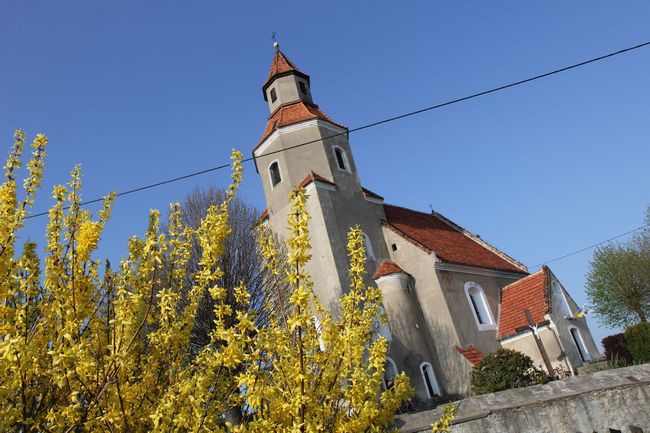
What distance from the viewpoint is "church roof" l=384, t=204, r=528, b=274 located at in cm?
2102

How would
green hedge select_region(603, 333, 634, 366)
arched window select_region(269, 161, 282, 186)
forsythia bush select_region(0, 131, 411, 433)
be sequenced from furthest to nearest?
arched window select_region(269, 161, 282, 186) < green hedge select_region(603, 333, 634, 366) < forsythia bush select_region(0, 131, 411, 433)

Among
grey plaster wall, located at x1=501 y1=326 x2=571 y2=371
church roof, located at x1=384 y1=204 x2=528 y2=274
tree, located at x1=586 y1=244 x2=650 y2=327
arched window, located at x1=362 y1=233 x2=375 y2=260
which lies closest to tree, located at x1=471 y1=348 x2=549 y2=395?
grey plaster wall, located at x1=501 y1=326 x2=571 y2=371

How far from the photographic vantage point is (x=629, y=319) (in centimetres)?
3288

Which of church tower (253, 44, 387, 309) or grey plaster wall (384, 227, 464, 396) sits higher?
church tower (253, 44, 387, 309)

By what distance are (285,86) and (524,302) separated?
1574 cm

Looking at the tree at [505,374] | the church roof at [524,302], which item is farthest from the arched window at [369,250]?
the tree at [505,374]

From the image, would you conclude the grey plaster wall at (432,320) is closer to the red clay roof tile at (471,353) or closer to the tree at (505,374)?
the red clay roof tile at (471,353)

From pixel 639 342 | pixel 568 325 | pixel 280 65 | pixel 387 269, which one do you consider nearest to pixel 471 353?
pixel 387 269

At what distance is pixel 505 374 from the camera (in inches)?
523

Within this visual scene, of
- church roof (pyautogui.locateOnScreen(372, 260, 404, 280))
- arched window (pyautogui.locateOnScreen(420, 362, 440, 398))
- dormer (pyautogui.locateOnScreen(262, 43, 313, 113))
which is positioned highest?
dormer (pyautogui.locateOnScreen(262, 43, 313, 113))

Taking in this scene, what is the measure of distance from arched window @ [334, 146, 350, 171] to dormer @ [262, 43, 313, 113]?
367cm

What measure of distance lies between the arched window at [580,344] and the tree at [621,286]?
1614 cm

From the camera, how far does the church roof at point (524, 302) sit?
62.8 ft

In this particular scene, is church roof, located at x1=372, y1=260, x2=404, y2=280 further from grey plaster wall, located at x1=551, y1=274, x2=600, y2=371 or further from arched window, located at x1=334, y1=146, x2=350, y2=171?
grey plaster wall, located at x1=551, y1=274, x2=600, y2=371
